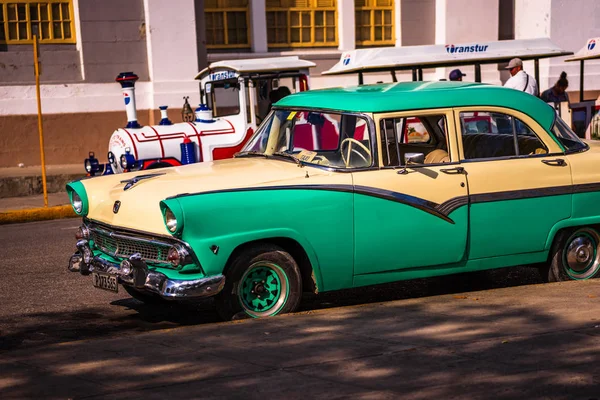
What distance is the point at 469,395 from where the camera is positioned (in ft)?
15.3

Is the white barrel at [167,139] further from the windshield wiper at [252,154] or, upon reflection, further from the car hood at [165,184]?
the car hood at [165,184]

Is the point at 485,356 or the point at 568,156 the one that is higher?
the point at 568,156

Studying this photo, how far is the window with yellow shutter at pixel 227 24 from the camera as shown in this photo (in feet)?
68.1

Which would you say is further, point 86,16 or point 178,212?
point 86,16

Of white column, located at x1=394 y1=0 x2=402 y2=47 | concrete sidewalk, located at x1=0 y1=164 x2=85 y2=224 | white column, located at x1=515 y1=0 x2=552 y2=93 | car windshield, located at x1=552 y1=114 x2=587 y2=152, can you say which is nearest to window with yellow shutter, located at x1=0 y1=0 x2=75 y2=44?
concrete sidewalk, located at x1=0 y1=164 x2=85 y2=224

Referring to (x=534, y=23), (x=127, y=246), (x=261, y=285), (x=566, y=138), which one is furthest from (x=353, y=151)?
(x=534, y=23)

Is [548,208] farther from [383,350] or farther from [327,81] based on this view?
[327,81]

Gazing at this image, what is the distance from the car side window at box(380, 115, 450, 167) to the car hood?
0.54 metres

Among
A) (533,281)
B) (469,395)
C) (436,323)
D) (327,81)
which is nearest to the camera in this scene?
(469,395)

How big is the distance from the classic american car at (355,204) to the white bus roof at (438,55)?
6115 mm

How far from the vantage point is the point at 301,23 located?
21312mm

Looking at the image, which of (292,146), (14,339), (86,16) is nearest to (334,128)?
(292,146)

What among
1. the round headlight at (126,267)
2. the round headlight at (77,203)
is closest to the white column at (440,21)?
the round headlight at (77,203)

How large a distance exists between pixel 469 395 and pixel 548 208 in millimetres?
3073
